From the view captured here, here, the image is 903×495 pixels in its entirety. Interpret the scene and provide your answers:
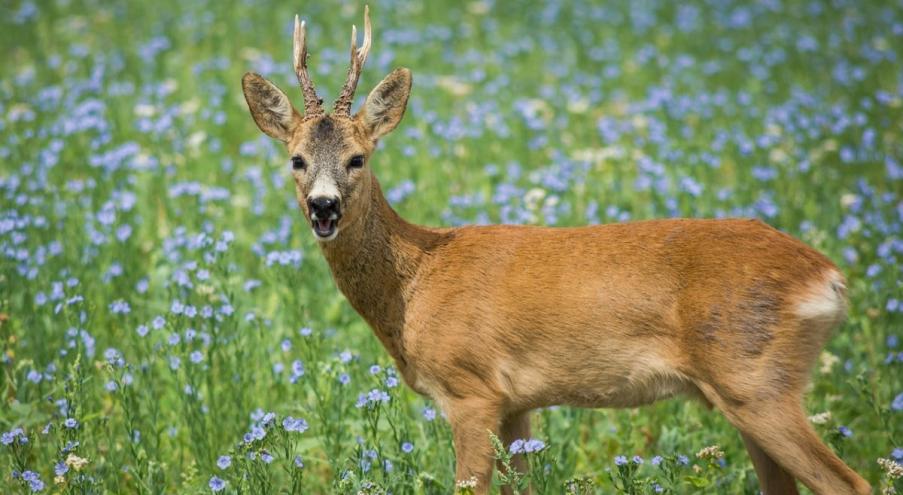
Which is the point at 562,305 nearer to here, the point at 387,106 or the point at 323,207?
the point at 323,207

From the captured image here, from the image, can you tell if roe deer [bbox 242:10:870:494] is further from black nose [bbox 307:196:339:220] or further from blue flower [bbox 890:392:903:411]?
blue flower [bbox 890:392:903:411]

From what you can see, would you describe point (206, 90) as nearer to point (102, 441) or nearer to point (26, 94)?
point (26, 94)

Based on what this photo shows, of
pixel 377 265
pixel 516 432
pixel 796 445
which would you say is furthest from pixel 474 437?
pixel 796 445

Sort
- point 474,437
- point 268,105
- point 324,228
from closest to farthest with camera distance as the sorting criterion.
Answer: point 474,437
point 324,228
point 268,105

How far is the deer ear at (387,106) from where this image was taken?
194 inches

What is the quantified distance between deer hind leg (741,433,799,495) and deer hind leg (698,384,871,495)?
0.47m

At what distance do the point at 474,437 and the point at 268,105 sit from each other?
1.75 meters

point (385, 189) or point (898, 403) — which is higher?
point (385, 189)

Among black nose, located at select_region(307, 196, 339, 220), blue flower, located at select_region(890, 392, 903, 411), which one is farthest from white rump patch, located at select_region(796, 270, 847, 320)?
black nose, located at select_region(307, 196, 339, 220)

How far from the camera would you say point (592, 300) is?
14.5 ft

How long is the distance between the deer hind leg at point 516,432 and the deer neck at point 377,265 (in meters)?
0.56

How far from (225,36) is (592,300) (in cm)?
809

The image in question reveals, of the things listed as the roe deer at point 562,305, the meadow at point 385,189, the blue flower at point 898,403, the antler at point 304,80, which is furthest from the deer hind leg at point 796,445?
the antler at point 304,80

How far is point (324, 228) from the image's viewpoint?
454cm
